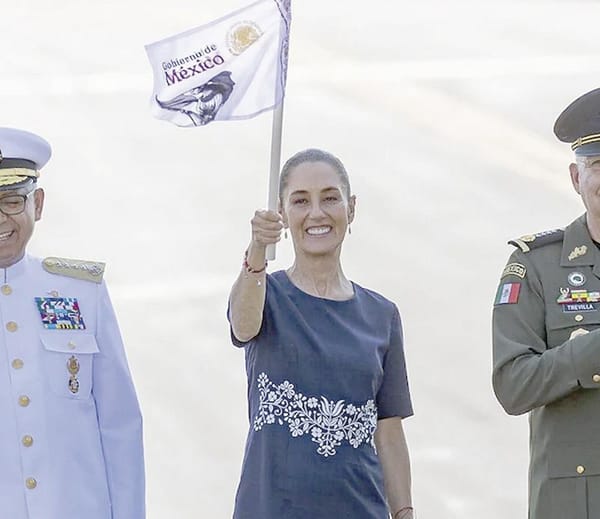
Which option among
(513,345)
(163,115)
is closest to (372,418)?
(513,345)

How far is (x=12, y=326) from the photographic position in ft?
12.1

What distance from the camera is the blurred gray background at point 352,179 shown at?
6.78m

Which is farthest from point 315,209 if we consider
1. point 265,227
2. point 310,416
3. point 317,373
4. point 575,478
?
point 575,478

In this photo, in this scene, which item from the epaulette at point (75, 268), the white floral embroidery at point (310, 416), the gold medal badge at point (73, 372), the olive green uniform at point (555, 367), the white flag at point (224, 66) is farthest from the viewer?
the white flag at point (224, 66)

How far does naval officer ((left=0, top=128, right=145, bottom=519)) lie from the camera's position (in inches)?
141

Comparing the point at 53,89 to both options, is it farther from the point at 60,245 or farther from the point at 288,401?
the point at 288,401

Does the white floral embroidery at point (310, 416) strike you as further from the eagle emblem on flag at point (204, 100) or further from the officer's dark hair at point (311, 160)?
the eagle emblem on flag at point (204, 100)

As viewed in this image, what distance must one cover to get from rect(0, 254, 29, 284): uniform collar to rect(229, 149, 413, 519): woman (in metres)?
0.56

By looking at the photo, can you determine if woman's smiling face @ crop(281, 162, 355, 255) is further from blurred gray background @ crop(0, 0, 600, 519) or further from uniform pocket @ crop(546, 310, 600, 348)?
blurred gray background @ crop(0, 0, 600, 519)

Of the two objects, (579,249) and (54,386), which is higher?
(579,249)

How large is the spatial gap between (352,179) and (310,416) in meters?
6.22

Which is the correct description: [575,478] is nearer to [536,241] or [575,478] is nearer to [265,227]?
[536,241]

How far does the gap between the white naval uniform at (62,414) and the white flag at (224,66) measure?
569 millimetres

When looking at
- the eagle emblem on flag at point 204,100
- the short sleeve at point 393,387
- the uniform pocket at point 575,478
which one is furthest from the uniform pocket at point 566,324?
the eagle emblem on flag at point 204,100
